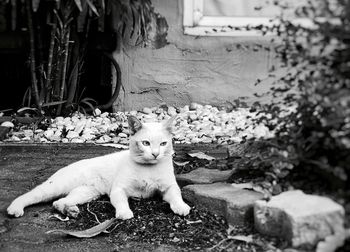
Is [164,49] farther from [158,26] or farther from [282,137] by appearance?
[282,137]

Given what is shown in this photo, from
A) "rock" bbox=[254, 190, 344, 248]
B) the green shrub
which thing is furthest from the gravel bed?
"rock" bbox=[254, 190, 344, 248]

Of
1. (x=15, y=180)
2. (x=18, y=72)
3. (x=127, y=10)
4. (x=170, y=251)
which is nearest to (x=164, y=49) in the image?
(x=127, y=10)

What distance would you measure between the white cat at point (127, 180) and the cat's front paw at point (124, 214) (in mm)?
20

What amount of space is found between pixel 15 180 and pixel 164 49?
8.28ft

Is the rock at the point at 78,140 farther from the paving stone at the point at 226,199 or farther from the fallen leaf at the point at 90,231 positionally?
the fallen leaf at the point at 90,231

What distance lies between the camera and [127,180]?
142 inches

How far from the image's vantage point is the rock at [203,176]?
378 cm

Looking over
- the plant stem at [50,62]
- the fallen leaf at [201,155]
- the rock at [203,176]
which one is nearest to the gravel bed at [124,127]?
the plant stem at [50,62]

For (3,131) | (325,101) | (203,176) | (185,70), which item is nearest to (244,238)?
(325,101)

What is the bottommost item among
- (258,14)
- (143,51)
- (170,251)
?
(170,251)

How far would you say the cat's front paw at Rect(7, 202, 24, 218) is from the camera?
3.41 m

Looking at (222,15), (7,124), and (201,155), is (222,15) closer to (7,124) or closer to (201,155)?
(201,155)

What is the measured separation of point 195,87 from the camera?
6.22 meters

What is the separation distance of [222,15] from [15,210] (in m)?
3.51
